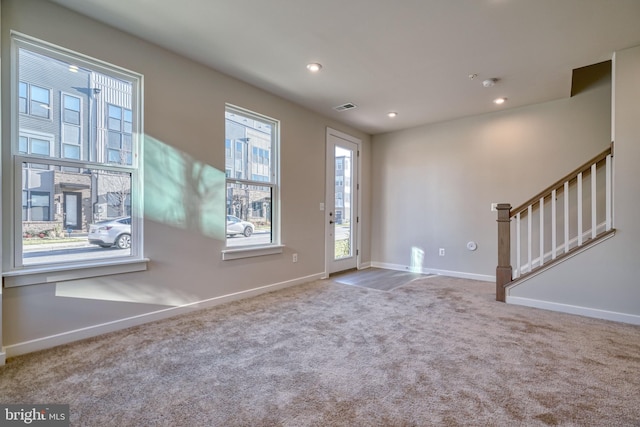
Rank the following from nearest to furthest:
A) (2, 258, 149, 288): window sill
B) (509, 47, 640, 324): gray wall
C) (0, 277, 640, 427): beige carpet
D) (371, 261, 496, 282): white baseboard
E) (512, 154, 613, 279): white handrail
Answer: (0, 277, 640, 427): beige carpet, (2, 258, 149, 288): window sill, (509, 47, 640, 324): gray wall, (512, 154, 613, 279): white handrail, (371, 261, 496, 282): white baseboard

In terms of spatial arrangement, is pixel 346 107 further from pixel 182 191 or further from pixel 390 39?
pixel 182 191

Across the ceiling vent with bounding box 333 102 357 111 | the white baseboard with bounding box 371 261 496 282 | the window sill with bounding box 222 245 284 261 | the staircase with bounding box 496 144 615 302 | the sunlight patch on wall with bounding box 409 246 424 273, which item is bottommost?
the white baseboard with bounding box 371 261 496 282

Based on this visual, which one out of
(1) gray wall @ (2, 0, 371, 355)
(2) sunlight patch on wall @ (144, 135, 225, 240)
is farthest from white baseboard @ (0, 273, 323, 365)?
(2) sunlight patch on wall @ (144, 135, 225, 240)

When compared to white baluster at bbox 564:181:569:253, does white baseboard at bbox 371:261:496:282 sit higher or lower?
lower

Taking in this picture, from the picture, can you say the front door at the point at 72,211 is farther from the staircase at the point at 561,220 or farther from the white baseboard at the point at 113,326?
the staircase at the point at 561,220

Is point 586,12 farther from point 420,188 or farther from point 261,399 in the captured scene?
point 261,399

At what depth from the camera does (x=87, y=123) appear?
8.04ft

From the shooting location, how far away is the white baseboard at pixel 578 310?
109 inches

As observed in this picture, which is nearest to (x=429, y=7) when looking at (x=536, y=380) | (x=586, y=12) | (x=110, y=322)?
(x=586, y=12)

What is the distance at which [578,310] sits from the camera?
3.01 meters

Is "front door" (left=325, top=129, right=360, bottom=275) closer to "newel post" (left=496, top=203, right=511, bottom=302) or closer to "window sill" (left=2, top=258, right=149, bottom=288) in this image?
"newel post" (left=496, top=203, right=511, bottom=302)

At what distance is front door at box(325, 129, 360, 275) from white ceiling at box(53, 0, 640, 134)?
53.2 inches

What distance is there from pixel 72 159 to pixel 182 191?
88 cm

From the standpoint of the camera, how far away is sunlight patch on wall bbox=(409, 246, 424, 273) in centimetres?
520
